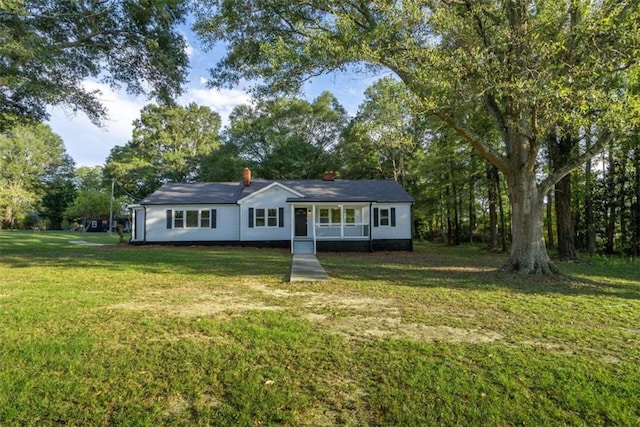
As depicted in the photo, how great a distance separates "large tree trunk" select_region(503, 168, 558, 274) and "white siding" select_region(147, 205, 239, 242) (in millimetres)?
15099

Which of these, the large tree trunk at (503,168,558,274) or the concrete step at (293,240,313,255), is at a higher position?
the large tree trunk at (503,168,558,274)

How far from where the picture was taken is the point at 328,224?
20.7 metres

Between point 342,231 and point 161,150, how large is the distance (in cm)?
2737

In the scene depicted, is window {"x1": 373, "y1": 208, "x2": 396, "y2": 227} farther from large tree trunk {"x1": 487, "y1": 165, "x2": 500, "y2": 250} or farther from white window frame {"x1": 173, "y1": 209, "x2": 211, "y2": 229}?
white window frame {"x1": 173, "y1": 209, "x2": 211, "y2": 229}

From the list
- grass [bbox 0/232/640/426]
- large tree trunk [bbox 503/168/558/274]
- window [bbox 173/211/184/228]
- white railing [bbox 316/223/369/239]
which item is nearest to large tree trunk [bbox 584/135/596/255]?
white railing [bbox 316/223/369/239]

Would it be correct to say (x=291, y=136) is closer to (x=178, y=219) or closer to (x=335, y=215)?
(x=335, y=215)

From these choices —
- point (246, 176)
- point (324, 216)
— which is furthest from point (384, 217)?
point (246, 176)

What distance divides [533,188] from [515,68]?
3.67 meters

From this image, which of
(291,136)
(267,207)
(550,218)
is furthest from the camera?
(291,136)

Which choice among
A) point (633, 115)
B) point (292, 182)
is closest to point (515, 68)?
point (633, 115)

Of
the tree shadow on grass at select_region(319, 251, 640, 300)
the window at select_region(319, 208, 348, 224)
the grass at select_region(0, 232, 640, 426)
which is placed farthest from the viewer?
the window at select_region(319, 208, 348, 224)

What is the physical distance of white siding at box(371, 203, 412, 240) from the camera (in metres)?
20.8

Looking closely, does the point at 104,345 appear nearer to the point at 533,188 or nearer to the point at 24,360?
the point at 24,360

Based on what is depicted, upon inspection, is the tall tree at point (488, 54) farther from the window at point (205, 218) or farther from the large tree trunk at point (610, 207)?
the large tree trunk at point (610, 207)
